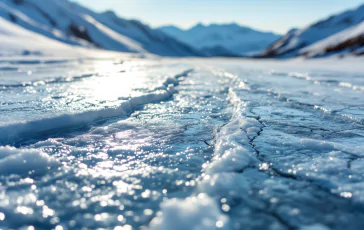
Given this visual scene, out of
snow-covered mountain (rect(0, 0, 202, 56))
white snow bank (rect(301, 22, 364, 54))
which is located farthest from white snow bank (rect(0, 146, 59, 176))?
white snow bank (rect(301, 22, 364, 54))

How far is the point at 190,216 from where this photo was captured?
1.38 m

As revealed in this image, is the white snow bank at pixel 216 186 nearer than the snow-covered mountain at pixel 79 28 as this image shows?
Yes

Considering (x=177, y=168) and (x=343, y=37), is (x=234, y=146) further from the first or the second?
(x=343, y=37)

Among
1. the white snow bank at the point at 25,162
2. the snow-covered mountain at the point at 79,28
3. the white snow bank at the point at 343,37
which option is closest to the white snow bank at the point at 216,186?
the white snow bank at the point at 25,162

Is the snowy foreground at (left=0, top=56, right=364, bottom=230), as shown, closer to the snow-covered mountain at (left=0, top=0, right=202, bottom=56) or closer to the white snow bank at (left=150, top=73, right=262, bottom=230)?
the white snow bank at (left=150, top=73, right=262, bottom=230)

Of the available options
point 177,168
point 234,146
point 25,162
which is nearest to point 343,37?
point 234,146

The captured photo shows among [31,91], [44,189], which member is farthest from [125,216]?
[31,91]

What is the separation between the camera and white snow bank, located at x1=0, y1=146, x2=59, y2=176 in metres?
1.86

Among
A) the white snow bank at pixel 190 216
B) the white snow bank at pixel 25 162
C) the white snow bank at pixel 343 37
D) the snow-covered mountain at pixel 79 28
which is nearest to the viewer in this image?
the white snow bank at pixel 190 216

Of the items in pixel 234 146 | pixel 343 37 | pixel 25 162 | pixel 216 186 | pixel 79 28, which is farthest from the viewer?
pixel 79 28

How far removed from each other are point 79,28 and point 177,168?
52.9 metres

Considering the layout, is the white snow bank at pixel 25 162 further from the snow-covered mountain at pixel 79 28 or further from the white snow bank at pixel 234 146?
the snow-covered mountain at pixel 79 28

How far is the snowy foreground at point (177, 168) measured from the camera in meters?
1.42

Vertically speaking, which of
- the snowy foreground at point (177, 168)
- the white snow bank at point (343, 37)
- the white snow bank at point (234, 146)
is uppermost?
the white snow bank at point (343, 37)
